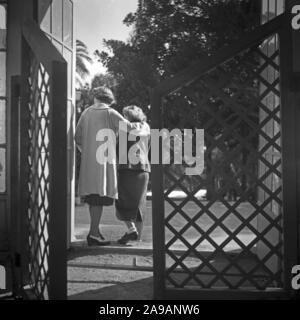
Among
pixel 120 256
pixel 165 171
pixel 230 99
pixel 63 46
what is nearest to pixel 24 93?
pixel 165 171

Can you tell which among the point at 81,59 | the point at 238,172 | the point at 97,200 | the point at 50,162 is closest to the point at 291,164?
the point at 238,172

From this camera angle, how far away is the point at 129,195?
18.0 feet

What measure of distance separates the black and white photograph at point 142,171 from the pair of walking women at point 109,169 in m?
0.01

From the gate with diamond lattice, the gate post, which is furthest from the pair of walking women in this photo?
the gate post

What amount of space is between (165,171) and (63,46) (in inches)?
89.3

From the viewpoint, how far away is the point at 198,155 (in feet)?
11.3

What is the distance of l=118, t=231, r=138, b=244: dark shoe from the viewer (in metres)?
5.49

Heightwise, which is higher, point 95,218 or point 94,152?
point 94,152

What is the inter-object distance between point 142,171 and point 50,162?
270 centimetres

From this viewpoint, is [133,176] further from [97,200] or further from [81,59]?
[81,59]

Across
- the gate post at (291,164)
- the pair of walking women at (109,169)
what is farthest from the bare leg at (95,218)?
the gate post at (291,164)

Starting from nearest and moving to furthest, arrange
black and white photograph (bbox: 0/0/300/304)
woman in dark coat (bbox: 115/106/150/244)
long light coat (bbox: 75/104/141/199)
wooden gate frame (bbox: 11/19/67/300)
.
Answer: wooden gate frame (bbox: 11/19/67/300), black and white photograph (bbox: 0/0/300/304), long light coat (bbox: 75/104/141/199), woman in dark coat (bbox: 115/106/150/244)

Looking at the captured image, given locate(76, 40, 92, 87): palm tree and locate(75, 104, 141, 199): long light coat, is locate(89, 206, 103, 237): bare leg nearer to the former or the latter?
locate(75, 104, 141, 199): long light coat

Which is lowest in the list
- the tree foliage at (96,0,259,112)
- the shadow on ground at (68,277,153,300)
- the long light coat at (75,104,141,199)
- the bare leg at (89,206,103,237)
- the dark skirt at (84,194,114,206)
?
the shadow on ground at (68,277,153,300)
